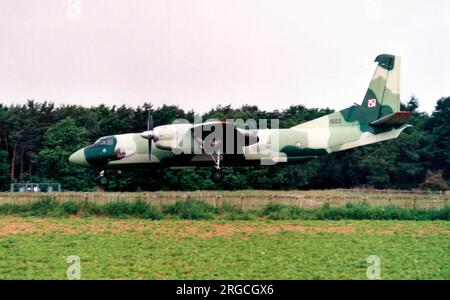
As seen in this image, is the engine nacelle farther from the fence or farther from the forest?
the forest

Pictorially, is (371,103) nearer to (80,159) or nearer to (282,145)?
(282,145)

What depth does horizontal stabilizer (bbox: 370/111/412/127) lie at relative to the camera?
84.6 feet

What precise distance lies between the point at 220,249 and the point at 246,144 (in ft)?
38.7

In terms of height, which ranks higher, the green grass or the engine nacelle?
the engine nacelle

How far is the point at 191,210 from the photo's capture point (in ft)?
82.0

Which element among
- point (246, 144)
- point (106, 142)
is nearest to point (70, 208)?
point (106, 142)

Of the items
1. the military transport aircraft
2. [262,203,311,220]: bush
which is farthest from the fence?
the military transport aircraft

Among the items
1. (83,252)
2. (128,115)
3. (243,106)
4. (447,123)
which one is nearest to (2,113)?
(128,115)

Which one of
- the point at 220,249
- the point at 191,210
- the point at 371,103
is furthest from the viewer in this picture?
the point at 371,103

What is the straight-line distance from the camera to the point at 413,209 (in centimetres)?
2766

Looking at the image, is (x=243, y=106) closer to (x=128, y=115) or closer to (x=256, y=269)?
(x=128, y=115)

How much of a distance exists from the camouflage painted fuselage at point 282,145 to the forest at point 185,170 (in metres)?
5.56

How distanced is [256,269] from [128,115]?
24909 millimetres

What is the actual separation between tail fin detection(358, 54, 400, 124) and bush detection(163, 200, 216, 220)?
1031 cm
